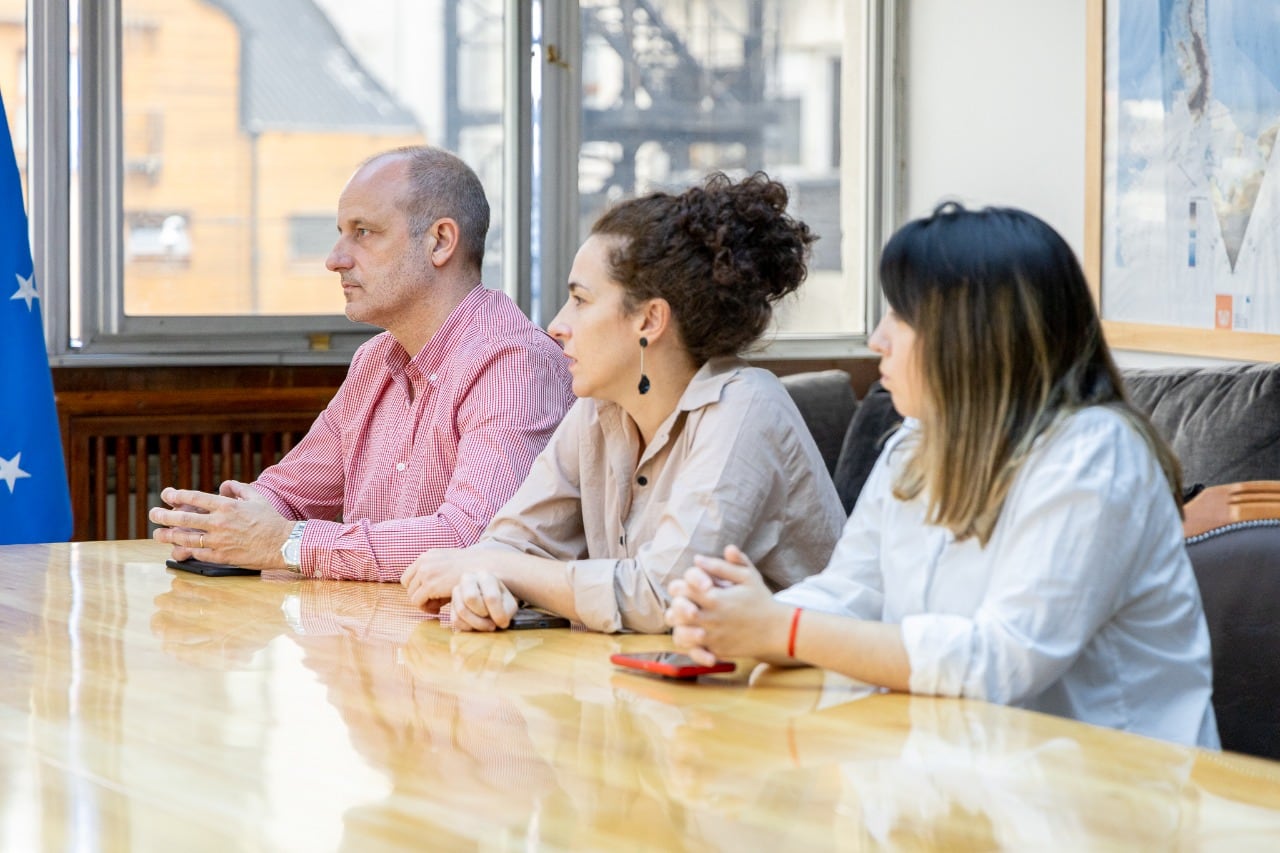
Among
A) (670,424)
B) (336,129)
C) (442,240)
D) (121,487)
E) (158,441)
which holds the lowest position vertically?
(121,487)

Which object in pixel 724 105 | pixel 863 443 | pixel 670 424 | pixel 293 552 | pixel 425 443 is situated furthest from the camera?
pixel 724 105

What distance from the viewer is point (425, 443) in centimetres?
248

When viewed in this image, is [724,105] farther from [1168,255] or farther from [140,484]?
[140,484]

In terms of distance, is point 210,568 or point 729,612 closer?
point 729,612

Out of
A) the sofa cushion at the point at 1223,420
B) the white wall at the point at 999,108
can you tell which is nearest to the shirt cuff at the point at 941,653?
the sofa cushion at the point at 1223,420

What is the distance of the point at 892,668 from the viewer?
56.7 inches

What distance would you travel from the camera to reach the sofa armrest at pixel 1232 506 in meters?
2.01

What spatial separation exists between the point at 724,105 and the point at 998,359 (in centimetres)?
336

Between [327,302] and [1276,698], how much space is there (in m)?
3.02

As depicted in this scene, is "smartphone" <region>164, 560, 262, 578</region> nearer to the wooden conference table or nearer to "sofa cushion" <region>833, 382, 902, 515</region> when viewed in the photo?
the wooden conference table

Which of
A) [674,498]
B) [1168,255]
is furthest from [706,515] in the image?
[1168,255]

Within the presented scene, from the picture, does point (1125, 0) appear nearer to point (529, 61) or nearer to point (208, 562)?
point (529, 61)

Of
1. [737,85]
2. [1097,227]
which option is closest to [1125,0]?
[1097,227]

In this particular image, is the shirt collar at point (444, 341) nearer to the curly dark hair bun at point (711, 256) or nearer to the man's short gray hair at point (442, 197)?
the man's short gray hair at point (442, 197)
